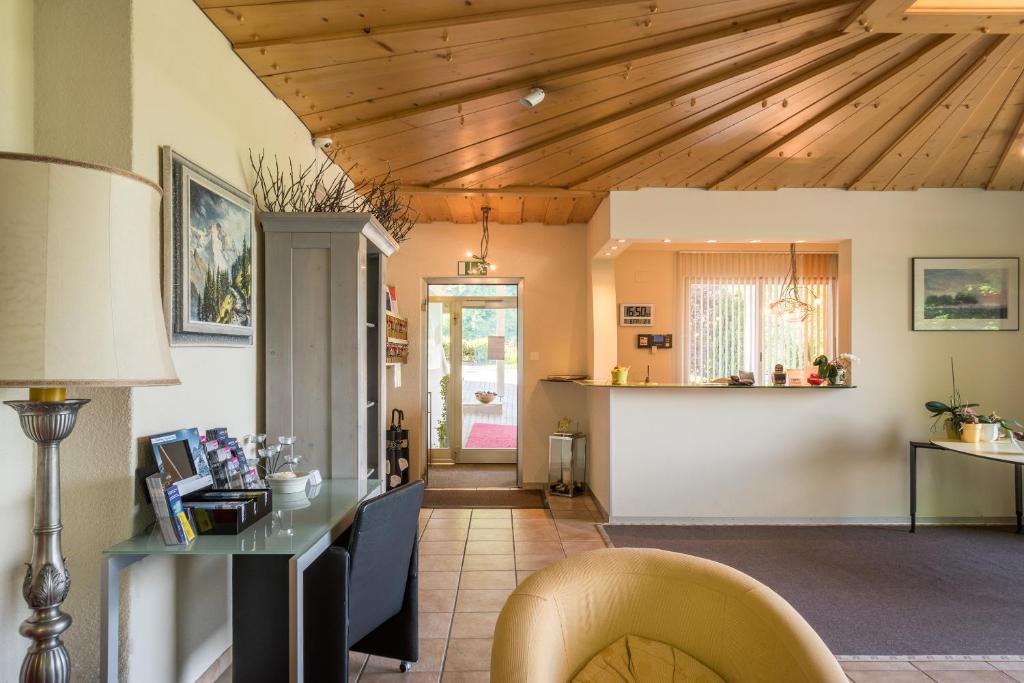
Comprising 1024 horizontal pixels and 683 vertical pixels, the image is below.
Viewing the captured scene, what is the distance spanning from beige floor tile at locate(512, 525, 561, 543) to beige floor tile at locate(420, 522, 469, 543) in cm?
38

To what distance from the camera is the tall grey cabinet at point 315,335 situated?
291cm

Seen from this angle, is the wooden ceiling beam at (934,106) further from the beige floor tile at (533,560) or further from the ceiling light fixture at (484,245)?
the beige floor tile at (533,560)

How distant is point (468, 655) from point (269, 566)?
100cm

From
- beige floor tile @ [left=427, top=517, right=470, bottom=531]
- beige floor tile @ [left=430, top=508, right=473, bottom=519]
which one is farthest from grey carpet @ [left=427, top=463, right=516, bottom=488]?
beige floor tile @ [left=427, top=517, right=470, bottom=531]

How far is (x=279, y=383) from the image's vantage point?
2.91 meters

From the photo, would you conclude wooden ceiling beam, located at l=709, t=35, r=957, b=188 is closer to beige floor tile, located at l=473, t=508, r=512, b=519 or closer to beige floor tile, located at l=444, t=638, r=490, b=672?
beige floor tile, located at l=473, t=508, r=512, b=519

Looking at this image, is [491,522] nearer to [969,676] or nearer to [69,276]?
[969,676]

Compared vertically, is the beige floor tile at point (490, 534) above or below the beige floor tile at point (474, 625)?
below

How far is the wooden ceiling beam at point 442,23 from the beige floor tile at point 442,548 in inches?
124

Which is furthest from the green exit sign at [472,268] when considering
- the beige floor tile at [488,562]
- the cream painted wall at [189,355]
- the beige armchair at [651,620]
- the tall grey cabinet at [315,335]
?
the beige armchair at [651,620]

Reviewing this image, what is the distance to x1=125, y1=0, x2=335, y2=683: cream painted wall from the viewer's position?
79.3 inches

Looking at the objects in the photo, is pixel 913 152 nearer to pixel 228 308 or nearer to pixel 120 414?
pixel 228 308

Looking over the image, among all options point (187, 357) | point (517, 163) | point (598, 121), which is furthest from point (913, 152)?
point (187, 357)

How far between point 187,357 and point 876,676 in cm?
308
